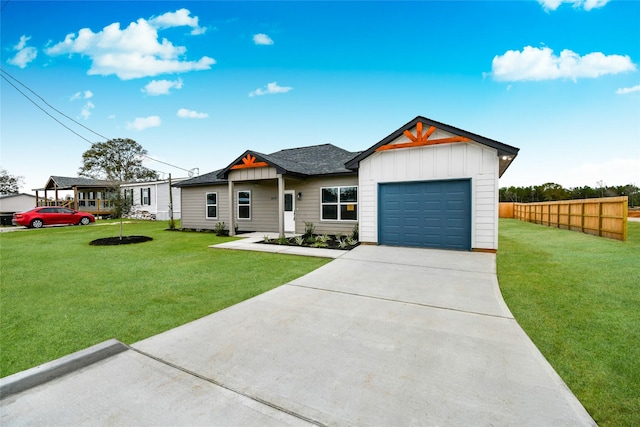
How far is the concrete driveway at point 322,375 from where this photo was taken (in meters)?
1.88

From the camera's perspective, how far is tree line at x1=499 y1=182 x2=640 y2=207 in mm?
47406

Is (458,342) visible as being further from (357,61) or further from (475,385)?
(357,61)

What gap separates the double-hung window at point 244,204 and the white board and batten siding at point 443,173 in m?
6.97

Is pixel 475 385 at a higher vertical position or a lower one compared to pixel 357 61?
lower

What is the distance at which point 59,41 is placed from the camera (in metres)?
12.8

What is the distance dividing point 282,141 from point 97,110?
42.5 feet

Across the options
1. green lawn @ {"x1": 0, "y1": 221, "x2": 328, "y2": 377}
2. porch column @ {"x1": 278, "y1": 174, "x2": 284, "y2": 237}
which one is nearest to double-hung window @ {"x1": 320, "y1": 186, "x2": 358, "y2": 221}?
porch column @ {"x1": 278, "y1": 174, "x2": 284, "y2": 237}

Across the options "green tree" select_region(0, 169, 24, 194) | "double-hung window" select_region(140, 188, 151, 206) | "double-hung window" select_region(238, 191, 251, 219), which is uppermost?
"green tree" select_region(0, 169, 24, 194)

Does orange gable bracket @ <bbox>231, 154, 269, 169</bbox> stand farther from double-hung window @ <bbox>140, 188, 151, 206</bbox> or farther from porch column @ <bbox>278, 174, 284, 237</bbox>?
double-hung window @ <bbox>140, 188, 151, 206</bbox>

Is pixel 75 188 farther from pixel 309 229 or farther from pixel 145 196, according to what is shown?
pixel 309 229

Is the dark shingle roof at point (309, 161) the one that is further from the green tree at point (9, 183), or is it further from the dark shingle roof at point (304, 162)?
the green tree at point (9, 183)

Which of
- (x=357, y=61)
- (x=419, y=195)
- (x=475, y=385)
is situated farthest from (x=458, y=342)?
(x=357, y=61)

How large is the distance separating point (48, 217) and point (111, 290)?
18.6 m

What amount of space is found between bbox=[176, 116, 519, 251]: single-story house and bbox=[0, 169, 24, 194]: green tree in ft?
169
